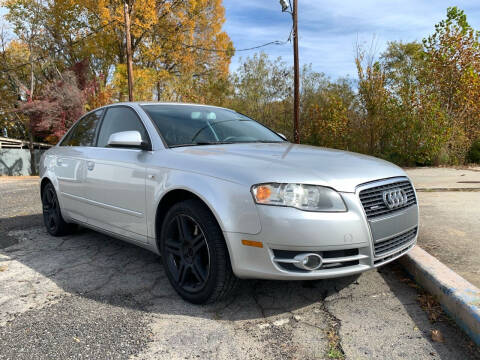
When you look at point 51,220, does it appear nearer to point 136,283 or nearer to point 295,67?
point 136,283

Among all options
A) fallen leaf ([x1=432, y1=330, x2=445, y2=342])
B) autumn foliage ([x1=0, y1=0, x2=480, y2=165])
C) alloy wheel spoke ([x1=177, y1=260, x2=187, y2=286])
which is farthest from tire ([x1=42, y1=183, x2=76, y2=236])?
autumn foliage ([x1=0, y1=0, x2=480, y2=165])

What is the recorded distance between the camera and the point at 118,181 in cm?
333

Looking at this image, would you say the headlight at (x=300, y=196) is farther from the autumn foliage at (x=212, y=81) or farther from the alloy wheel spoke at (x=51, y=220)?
the autumn foliage at (x=212, y=81)

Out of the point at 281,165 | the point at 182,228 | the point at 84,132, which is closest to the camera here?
the point at 281,165

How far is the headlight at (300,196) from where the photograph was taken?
2.29 m

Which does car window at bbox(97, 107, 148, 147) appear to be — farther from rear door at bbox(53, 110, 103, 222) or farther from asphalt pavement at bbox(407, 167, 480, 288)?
asphalt pavement at bbox(407, 167, 480, 288)

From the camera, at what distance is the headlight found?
229 cm

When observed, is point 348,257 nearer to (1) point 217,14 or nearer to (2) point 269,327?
(2) point 269,327

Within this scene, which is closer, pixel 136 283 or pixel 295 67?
pixel 136 283

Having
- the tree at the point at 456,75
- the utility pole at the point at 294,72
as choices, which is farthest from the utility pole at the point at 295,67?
the tree at the point at 456,75

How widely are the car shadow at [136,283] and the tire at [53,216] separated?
0.26 meters

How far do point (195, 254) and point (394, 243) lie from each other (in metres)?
1.40

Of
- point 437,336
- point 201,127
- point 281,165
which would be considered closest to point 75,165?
point 201,127

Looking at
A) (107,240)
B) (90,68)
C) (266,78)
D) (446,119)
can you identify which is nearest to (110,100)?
(90,68)
